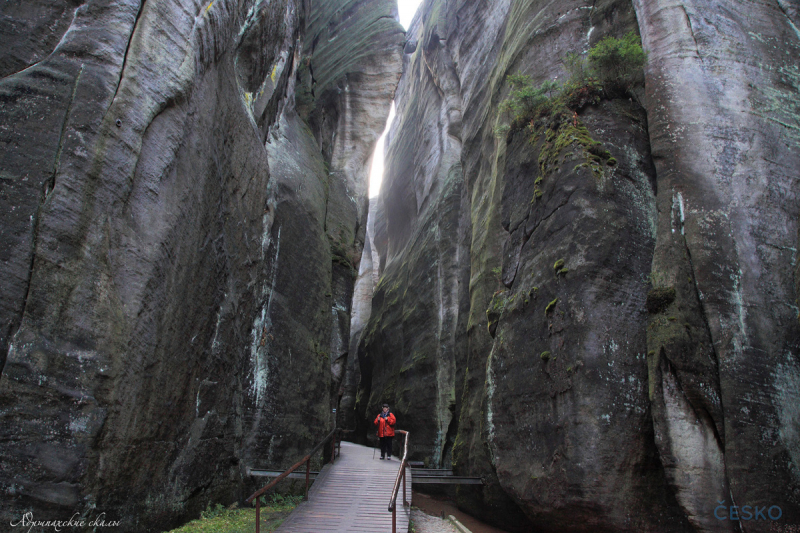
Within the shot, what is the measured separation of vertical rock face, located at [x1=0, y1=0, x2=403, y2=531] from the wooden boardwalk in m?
1.64

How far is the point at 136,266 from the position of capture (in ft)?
20.1

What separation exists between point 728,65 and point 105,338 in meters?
11.2

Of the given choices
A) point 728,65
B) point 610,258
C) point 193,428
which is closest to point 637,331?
point 610,258

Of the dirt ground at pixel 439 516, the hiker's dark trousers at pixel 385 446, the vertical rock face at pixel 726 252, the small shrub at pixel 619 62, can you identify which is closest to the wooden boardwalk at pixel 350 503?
the dirt ground at pixel 439 516

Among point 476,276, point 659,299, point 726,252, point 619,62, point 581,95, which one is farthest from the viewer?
point 476,276

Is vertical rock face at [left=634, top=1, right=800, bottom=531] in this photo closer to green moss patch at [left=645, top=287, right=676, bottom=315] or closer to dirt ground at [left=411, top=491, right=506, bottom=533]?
green moss patch at [left=645, top=287, right=676, bottom=315]

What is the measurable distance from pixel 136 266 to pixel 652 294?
7.71m

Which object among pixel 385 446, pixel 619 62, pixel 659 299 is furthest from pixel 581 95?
pixel 385 446

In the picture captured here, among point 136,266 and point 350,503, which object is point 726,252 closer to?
point 350,503

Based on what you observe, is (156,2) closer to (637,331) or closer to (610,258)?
(610,258)

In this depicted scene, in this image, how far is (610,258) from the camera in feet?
27.4

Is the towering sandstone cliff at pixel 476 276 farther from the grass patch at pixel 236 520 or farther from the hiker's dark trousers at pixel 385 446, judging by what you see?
the hiker's dark trousers at pixel 385 446

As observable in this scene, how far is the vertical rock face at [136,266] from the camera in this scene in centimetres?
513

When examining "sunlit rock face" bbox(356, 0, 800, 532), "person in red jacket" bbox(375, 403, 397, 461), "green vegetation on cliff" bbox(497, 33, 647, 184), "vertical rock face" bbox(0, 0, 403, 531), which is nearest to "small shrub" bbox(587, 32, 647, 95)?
"green vegetation on cliff" bbox(497, 33, 647, 184)
